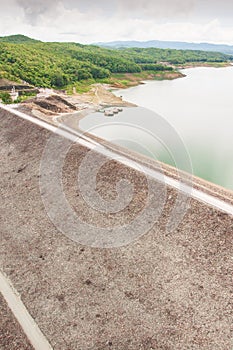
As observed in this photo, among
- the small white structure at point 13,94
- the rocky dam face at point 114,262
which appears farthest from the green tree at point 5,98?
the rocky dam face at point 114,262

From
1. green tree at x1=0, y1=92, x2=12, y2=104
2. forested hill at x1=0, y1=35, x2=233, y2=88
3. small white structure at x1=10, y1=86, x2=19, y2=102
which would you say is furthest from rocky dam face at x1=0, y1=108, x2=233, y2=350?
forested hill at x1=0, y1=35, x2=233, y2=88

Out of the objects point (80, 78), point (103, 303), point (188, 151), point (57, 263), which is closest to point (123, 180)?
point (57, 263)

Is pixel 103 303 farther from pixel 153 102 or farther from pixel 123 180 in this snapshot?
pixel 153 102

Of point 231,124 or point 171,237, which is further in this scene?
point 231,124

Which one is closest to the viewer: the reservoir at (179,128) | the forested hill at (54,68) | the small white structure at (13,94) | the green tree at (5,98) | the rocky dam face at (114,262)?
the rocky dam face at (114,262)

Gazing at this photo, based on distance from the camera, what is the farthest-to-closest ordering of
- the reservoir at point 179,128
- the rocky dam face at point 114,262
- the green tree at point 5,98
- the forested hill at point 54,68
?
the forested hill at point 54,68 < the green tree at point 5,98 < the reservoir at point 179,128 < the rocky dam face at point 114,262

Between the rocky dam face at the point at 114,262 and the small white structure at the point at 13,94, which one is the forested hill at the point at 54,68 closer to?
the small white structure at the point at 13,94

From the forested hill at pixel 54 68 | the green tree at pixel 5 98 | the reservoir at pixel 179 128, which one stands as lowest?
the reservoir at pixel 179 128

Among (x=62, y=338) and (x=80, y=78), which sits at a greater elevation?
(x=80, y=78)

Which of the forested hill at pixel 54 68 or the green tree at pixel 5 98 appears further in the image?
the forested hill at pixel 54 68
